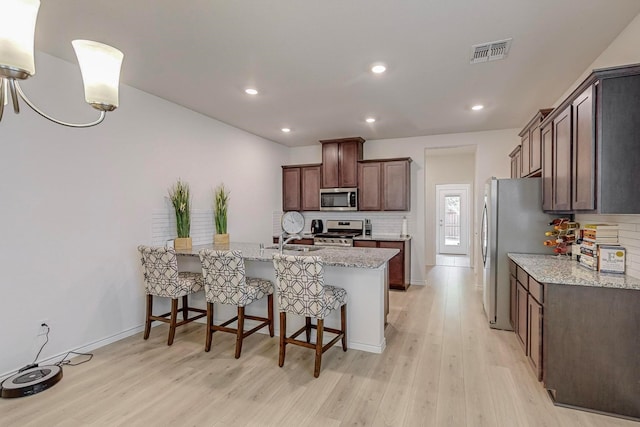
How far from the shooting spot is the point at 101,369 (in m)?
2.67

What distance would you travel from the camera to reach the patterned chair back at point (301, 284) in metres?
2.53

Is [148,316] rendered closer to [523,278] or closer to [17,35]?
[17,35]

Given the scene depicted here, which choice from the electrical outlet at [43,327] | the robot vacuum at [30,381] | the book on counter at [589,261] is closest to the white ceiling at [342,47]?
the book on counter at [589,261]

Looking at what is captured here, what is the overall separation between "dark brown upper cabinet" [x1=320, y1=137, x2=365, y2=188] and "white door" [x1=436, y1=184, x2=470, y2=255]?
4061 millimetres

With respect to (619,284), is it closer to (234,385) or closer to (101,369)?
(234,385)

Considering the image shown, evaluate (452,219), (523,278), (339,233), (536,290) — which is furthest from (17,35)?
(452,219)

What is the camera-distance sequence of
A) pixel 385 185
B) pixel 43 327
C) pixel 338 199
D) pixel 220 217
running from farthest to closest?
pixel 338 199 < pixel 385 185 < pixel 220 217 < pixel 43 327

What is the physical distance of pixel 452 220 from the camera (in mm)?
8969

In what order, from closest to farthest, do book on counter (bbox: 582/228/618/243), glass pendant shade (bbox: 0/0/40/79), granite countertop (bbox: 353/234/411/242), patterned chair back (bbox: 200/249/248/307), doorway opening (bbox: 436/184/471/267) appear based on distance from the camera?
glass pendant shade (bbox: 0/0/40/79)
book on counter (bbox: 582/228/618/243)
patterned chair back (bbox: 200/249/248/307)
granite countertop (bbox: 353/234/411/242)
doorway opening (bbox: 436/184/471/267)

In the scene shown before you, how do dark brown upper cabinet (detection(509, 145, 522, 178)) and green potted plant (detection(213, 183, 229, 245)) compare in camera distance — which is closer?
dark brown upper cabinet (detection(509, 145, 522, 178))

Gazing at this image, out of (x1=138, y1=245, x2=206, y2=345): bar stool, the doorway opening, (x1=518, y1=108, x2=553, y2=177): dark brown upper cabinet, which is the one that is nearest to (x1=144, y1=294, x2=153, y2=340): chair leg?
(x1=138, y1=245, x2=206, y2=345): bar stool

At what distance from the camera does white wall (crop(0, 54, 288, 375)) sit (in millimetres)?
2535

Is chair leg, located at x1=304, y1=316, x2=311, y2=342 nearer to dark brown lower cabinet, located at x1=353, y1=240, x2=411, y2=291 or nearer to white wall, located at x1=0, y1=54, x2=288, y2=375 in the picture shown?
white wall, located at x1=0, y1=54, x2=288, y2=375

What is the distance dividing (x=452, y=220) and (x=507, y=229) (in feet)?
18.7
